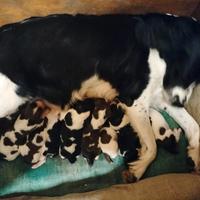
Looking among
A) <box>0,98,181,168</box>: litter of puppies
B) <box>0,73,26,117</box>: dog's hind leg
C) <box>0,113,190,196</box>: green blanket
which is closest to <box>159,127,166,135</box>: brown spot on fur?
<box>0,98,181,168</box>: litter of puppies

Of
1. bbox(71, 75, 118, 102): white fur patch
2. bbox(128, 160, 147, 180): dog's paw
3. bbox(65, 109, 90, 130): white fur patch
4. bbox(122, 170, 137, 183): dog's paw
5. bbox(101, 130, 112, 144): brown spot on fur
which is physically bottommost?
bbox(122, 170, 137, 183): dog's paw

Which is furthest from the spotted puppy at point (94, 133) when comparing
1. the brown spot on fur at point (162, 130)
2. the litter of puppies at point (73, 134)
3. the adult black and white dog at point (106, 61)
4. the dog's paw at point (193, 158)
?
the dog's paw at point (193, 158)

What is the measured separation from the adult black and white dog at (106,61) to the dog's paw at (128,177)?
19 mm

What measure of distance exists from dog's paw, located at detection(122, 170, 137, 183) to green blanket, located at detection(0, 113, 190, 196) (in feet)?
0.11

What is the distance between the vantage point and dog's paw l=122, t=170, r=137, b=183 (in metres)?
2.15

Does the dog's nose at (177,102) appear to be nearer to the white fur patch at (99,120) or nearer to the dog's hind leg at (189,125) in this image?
the dog's hind leg at (189,125)

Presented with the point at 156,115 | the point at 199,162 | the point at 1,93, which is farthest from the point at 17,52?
the point at 199,162

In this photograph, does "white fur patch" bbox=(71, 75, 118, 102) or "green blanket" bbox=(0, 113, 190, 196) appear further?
"white fur patch" bbox=(71, 75, 118, 102)

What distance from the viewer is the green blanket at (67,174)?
2.13m

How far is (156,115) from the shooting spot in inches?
90.9

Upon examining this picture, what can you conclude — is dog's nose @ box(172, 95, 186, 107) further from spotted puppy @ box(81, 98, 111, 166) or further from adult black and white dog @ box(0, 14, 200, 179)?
spotted puppy @ box(81, 98, 111, 166)

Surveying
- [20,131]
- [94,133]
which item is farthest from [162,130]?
[20,131]

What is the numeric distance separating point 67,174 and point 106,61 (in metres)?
0.56

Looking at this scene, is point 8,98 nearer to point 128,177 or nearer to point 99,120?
point 99,120
